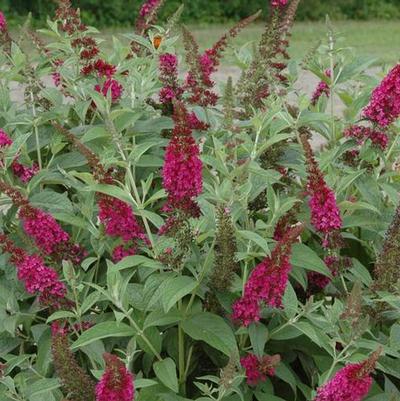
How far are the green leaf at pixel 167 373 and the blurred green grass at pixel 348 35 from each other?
1288 centimetres

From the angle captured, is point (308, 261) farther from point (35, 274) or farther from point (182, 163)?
point (35, 274)

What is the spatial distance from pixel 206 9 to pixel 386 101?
17.5 metres

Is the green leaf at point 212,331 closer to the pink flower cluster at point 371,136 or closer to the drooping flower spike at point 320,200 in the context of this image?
the drooping flower spike at point 320,200

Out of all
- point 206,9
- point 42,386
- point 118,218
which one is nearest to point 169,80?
point 118,218

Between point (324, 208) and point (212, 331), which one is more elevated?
point (324, 208)

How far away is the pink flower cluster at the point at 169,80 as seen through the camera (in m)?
2.70

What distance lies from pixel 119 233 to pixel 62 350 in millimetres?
367

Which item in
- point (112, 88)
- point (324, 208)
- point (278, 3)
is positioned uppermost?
point (278, 3)

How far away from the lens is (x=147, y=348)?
2141 mm

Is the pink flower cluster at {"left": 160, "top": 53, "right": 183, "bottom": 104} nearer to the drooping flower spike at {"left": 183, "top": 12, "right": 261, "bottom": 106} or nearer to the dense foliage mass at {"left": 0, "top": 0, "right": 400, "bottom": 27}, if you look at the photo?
the drooping flower spike at {"left": 183, "top": 12, "right": 261, "bottom": 106}

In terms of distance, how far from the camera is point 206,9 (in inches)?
765

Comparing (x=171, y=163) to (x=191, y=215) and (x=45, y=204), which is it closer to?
(x=191, y=215)

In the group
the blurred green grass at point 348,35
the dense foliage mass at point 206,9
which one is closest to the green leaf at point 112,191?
the blurred green grass at point 348,35

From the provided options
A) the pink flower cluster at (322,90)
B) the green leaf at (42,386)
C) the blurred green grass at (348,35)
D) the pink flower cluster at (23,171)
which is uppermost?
the pink flower cluster at (322,90)
